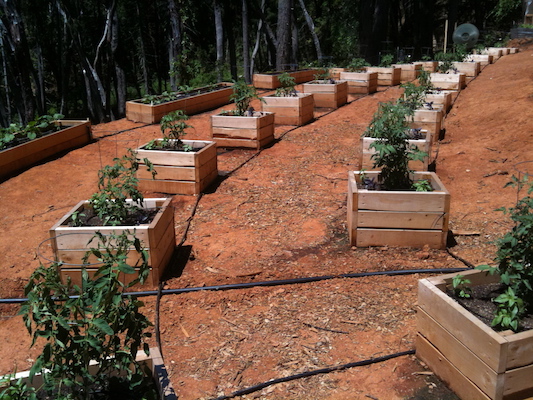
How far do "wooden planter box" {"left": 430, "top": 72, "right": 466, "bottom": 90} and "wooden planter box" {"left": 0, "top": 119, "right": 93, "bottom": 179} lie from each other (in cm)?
911

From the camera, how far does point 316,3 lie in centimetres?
3662

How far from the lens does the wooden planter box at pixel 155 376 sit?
269 cm

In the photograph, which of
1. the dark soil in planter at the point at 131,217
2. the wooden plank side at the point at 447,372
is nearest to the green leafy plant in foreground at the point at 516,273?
the wooden plank side at the point at 447,372

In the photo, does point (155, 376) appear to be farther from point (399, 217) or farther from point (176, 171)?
point (176, 171)

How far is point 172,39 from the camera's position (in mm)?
22344

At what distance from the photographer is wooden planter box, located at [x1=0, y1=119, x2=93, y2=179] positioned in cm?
831

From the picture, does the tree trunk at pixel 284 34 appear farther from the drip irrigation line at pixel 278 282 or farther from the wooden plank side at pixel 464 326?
the wooden plank side at pixel 464 326

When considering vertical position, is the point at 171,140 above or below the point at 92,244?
above

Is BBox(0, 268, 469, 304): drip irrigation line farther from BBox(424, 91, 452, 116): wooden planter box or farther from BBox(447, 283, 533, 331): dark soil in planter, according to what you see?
BBox(424, 91, 452, 116): wooden planter box

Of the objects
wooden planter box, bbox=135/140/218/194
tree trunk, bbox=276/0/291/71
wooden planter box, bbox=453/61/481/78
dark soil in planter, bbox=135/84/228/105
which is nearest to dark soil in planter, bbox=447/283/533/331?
wooden planter box, bbox=135/140/218/194

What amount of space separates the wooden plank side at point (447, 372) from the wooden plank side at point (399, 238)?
1811mm

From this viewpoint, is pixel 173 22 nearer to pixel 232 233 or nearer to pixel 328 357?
pixel 232 233

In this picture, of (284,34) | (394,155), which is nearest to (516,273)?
(394,155)

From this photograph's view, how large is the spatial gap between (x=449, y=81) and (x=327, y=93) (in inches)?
135
